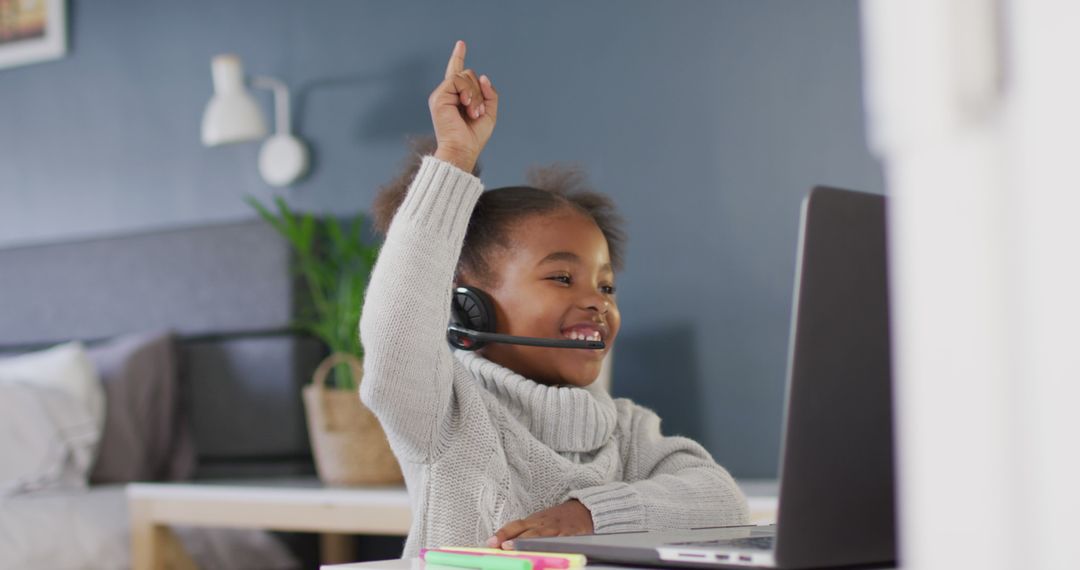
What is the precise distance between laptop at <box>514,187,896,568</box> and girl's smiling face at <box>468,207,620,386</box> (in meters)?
0.59

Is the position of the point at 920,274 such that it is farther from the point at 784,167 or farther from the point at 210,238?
the point at 210,238

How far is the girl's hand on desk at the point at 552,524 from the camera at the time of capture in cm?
84

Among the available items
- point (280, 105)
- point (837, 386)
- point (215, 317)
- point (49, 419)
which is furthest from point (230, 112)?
point (837, 386)

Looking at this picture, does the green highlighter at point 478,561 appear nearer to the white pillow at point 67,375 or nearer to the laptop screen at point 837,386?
the laptop screen at point 837,386

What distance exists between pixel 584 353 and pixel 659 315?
4.92 feet

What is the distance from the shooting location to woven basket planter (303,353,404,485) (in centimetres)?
254

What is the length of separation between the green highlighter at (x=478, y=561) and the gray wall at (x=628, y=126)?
6.31 ft

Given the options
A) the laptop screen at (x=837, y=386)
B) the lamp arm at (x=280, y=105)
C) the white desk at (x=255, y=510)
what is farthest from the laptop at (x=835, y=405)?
the lamp arm at (x=280, y=105)

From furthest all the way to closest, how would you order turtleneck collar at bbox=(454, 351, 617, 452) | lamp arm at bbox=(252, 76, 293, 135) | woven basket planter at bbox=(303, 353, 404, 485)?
lamp arm at bbox=(252, 76, 293, 135) < woven basket planter at bbox=(303, 353, 404, 485) < turtleneck collar at bbox=(454, 351, 617, 452)

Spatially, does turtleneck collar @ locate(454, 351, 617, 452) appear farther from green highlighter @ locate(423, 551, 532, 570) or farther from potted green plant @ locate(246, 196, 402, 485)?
potted green plant @ locate(246, 196, 402, 485)

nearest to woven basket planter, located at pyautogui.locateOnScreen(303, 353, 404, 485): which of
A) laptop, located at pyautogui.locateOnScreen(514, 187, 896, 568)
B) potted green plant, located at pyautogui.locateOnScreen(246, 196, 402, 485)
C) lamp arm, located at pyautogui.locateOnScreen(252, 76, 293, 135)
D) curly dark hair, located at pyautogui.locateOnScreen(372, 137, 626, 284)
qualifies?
potted green plant, located at pyautogui.locateOnScreen(246, 196, 402, 485)

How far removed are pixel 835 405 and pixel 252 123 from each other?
8.66ft

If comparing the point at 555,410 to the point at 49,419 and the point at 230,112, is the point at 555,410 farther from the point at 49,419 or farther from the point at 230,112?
the point at 230,112

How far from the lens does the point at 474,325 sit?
3.93 ft
